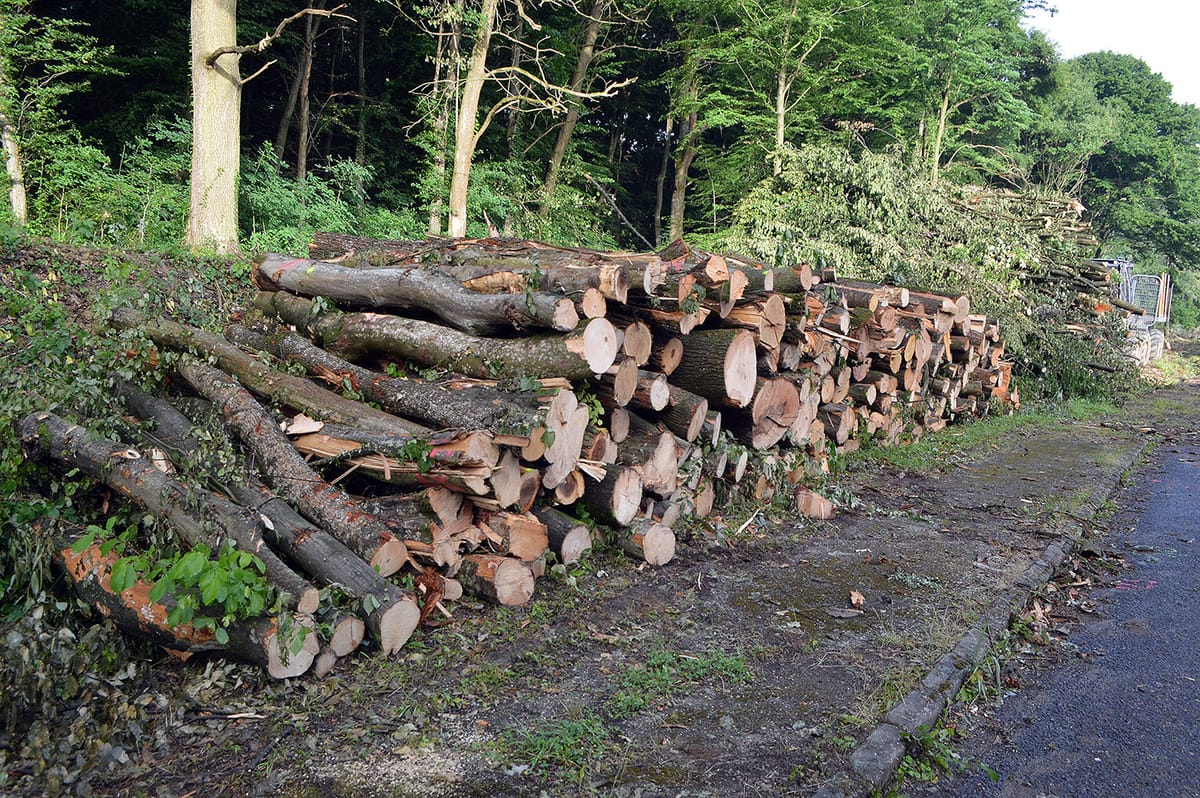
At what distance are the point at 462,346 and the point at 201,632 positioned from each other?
2.55 metres

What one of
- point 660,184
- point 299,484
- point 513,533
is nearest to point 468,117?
point 299,484

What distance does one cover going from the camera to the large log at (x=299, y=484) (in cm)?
407

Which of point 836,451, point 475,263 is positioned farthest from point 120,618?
point 836,451

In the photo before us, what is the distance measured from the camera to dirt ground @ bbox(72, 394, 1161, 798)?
2.93 metres

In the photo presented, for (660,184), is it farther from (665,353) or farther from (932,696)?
(932,696)

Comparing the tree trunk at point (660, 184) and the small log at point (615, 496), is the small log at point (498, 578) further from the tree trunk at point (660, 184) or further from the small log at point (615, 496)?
the tree trunk at point (660, 184)

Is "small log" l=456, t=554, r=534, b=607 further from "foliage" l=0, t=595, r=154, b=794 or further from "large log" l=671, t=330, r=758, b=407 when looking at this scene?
"large log" l=671, t=330, r=758, b=407

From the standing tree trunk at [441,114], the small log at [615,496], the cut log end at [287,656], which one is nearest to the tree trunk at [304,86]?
the standing tree trunk at [441,114]

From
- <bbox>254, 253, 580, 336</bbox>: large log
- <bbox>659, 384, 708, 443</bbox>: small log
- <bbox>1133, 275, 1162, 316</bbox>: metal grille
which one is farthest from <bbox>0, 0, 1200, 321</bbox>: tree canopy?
<bbox>1133, 275, 1162, 316</bbox>: metal grille

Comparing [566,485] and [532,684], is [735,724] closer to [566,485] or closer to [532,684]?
[532,684]

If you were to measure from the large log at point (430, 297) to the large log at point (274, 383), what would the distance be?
0.96m

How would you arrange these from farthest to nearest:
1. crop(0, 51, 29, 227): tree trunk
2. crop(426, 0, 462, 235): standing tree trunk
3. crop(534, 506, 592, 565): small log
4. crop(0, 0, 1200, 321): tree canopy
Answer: crop(426, 0, 462, 235): standing tree trunk → crop(0, 0, 1200, 321): tree canopy → crop(0, 51, 29, 227): tree trunk → crop(534, 506, 592, 565): small log

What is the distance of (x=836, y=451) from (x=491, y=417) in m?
4.74

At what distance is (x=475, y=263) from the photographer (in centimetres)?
631
